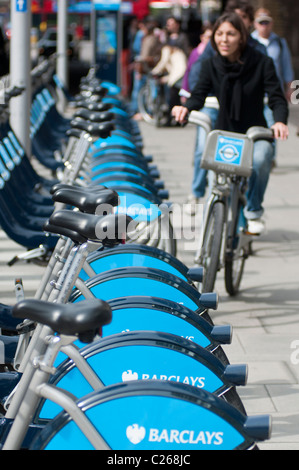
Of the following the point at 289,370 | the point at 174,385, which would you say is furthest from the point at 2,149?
the point at 174,385

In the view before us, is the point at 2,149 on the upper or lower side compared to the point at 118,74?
upper

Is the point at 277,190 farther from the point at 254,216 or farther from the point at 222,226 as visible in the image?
the point at 222,226

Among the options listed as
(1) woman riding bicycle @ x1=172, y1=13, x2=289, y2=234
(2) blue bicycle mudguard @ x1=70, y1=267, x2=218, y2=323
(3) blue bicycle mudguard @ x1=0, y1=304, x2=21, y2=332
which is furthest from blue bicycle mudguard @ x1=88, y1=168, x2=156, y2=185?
(2) blue bicycle mudguard @ x1=70, y1=267, x2=218, y2=323

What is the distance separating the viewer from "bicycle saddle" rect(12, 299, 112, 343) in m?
1.97

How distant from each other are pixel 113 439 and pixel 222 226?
3017mm

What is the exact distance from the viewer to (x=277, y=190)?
9789 mm

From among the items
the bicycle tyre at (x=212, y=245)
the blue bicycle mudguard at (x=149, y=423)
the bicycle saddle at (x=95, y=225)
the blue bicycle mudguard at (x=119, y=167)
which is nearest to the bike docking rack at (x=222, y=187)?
the bicycle tyre at (x=212, y=245)

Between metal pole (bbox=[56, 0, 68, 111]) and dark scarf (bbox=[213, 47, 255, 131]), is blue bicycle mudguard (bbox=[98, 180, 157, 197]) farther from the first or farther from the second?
metal pole (bbox=[56, 0, 68, 111])

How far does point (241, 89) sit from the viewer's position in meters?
5.75

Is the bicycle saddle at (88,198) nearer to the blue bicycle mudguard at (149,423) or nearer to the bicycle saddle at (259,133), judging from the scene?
the blue bicycle mudguard at (149,423)

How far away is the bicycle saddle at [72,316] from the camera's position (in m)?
1.97

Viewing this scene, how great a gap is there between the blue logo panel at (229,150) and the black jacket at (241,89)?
559 mm

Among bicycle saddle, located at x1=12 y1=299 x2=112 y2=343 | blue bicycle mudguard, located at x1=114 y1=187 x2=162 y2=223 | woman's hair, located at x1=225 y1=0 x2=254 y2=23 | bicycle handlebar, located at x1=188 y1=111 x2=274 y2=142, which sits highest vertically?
bicycle saddle, located at x1=12 y1=299 x2=112 y2=343

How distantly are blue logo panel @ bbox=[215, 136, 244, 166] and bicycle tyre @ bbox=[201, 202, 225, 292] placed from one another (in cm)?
25
